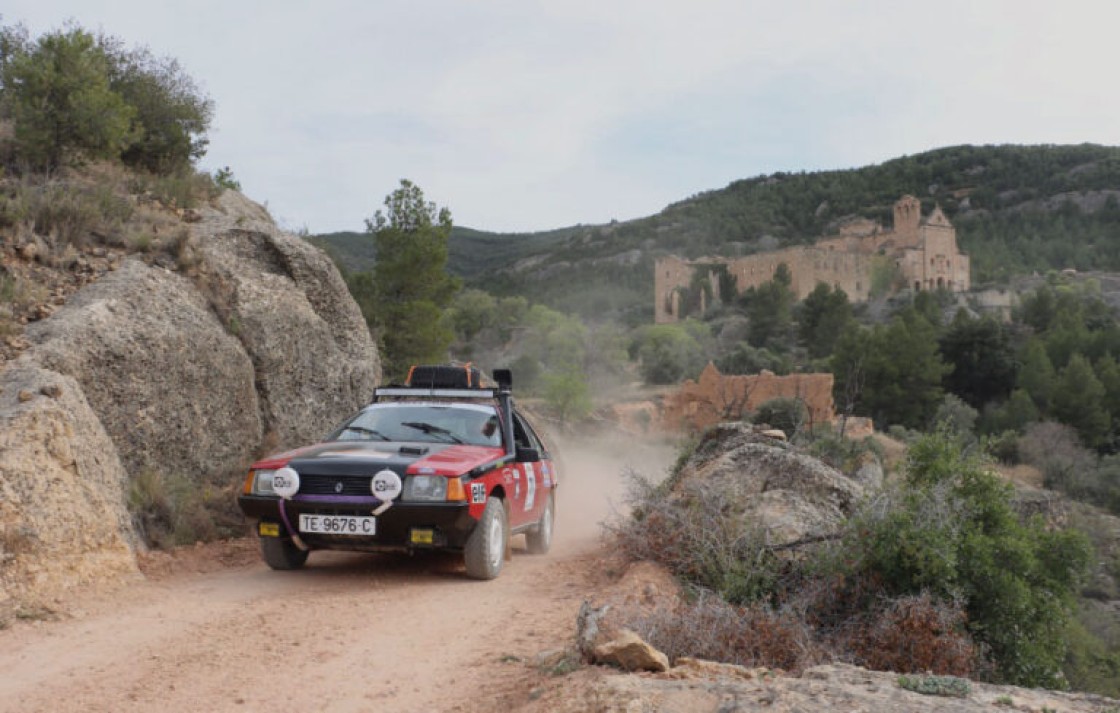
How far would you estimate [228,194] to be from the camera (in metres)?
14.9

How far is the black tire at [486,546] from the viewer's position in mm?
7438

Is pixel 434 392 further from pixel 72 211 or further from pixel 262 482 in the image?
pixel 72 211

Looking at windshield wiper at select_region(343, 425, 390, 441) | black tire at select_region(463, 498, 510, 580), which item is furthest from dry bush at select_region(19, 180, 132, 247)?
black tire at select_region(463, 498, 510, 580)

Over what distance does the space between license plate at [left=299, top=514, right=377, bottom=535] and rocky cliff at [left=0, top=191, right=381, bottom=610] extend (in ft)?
5.23

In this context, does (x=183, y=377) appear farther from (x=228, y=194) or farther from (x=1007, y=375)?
(x=1007, y=375)

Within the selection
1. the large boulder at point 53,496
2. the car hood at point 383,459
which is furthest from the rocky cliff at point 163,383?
the car hood at point 383,459

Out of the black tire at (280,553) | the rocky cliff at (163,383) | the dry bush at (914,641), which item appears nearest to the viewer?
the dry bush at (914,641)

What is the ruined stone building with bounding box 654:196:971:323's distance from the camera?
9331cm

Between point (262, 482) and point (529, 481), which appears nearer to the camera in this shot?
point (262, 482)

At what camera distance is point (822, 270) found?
3676 inches

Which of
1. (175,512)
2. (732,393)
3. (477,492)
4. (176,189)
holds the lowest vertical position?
(732,393)

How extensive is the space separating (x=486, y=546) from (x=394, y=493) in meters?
0.92

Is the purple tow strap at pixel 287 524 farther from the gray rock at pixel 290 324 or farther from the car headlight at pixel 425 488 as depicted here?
the gray rock at pixel 290 324

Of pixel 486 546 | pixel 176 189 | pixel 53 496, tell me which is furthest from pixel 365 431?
→ pixel 176 189
